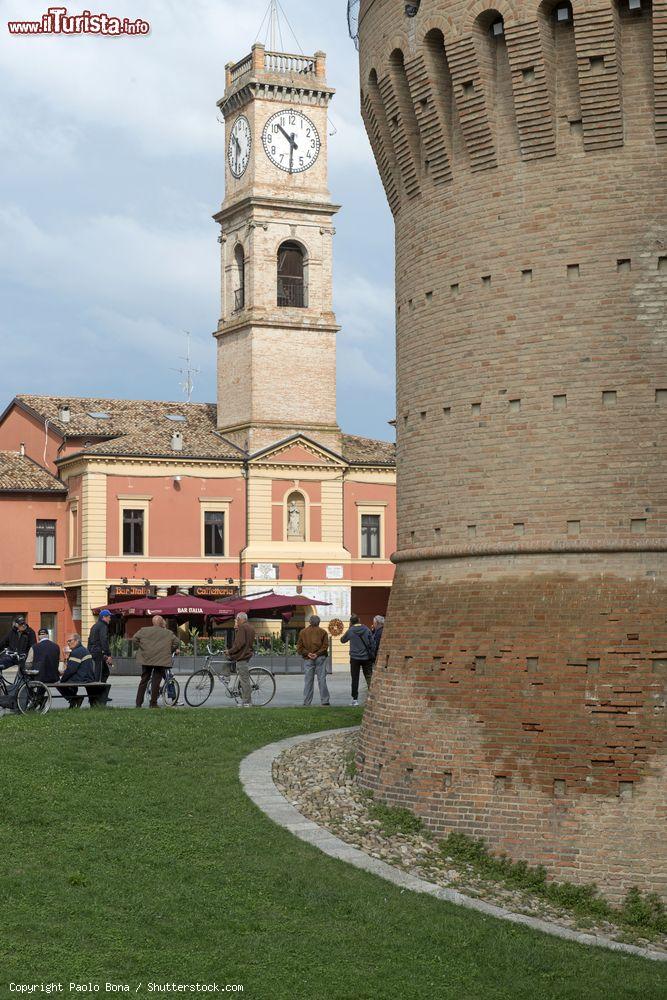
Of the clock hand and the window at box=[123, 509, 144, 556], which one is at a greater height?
the clock hand

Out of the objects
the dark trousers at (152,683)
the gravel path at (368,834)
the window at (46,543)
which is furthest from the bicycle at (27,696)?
the window at (46,543)

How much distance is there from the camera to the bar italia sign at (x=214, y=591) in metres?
53.3

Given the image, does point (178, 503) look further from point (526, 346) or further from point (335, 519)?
point (526, 346)

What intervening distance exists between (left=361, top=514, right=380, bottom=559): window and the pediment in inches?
117

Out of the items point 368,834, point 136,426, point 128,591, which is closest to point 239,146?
point 136,426

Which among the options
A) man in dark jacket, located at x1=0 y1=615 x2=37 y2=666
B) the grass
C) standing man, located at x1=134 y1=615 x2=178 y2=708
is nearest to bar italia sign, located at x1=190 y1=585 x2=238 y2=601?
man in dark jacket, located at x1=0 y1=615 x2=37 y2=666

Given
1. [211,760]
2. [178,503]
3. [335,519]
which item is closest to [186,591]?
[178,503]

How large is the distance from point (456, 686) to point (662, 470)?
3051mm

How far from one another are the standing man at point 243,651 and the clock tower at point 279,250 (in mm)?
31229

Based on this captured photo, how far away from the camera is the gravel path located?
1218cm

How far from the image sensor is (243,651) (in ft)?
77.3

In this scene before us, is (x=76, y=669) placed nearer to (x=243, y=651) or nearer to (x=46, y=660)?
(x=46, y=660)

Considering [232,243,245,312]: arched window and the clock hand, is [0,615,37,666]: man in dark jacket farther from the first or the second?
the clock hand

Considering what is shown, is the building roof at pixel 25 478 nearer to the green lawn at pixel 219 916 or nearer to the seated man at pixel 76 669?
the seated man at pixel 76 669
